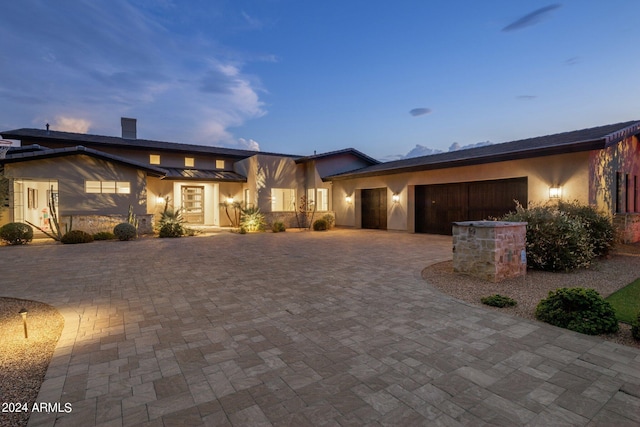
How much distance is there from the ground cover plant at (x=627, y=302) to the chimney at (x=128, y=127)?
2504 cm

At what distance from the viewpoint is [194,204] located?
20984 millimetres

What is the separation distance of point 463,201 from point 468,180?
95 cm

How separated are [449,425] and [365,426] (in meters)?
0.56

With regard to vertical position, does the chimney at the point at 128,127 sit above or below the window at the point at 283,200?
above

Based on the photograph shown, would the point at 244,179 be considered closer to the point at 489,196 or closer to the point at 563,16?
the point at 489,196

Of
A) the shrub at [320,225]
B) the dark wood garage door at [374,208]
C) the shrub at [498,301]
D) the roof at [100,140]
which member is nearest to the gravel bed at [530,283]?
the shrub at [498,301]

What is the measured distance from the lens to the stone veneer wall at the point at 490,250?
222 inches

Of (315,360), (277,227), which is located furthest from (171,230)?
(315,360)

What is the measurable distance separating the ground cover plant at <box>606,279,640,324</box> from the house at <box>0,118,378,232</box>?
47.5 ft

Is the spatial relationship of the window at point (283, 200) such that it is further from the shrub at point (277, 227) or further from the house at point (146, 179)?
the shrub at point (277, 227)

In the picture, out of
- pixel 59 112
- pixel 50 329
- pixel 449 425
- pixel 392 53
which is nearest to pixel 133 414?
pixel 449 425

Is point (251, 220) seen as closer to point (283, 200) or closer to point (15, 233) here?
point (283, 200)

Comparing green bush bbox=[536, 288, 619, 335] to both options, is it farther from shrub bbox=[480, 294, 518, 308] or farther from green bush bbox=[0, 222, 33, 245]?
green bush bbox=[0, 222, 33, 245]

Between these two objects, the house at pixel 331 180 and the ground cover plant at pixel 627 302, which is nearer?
the ground cover plant at pixel 627 302
